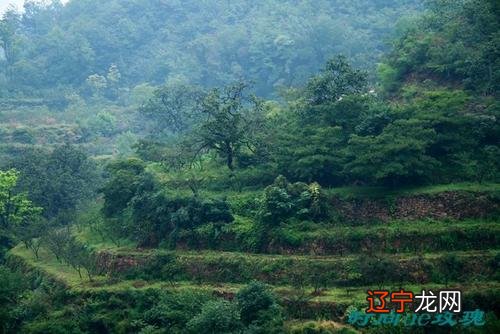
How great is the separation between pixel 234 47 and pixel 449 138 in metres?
53.8

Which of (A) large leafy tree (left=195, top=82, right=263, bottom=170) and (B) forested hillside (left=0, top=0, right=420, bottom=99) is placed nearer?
(A) large leafy tree (left=195, top=82, right=263, bottom=170)

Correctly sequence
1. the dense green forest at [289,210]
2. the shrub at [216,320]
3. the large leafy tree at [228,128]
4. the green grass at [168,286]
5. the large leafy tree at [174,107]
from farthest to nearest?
the large leafy tree at [174,107] → the large leafy tree at [228,128] → the dense green forest at [289,210] → the green grass at [168,286] → the shrub at [216,320]

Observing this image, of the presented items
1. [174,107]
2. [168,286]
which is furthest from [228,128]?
[174,107]

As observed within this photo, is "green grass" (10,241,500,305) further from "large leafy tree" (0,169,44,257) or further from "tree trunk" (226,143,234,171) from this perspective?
"tree trunk" (226,143,234,171)

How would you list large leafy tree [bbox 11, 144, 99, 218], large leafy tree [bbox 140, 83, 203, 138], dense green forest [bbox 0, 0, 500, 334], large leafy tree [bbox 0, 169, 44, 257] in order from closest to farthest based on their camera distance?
dense green forest [bbox 0, 0, 500, 334] < large leafy tree [bbox 0, 169, 44, 257] < large leafy tree [bbox 11, 144, 99, 218] < large leafy tree [bbox 140, 83, 203, 138]

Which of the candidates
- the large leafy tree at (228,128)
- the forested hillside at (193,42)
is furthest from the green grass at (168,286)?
the forested hillside at (193,42)

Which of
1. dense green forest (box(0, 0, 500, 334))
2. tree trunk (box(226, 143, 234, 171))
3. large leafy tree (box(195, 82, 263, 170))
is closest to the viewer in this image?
dense green forest (box(0, 0, 500, 334))

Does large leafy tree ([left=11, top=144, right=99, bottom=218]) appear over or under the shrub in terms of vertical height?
over

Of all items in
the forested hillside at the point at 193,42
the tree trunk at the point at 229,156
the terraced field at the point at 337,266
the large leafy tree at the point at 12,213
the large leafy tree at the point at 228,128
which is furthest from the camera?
the forested hillside at the point at 193,42

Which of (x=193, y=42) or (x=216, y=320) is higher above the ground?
(x=193, y=42)

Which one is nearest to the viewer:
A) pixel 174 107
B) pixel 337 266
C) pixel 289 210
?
pixel 337 266

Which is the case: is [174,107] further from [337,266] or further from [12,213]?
[337,266]

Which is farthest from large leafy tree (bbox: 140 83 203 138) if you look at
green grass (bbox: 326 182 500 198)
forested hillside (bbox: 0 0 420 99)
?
green grass (bbox: 326 182 500 198)

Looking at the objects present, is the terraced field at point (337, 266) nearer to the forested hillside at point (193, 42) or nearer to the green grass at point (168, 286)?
the green grass at point (168, 286)
